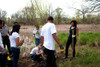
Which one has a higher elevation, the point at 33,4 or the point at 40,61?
the point at 33,4

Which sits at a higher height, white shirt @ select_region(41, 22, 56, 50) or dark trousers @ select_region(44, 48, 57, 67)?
white shirt @ select_region(41, 22, 56, 50)

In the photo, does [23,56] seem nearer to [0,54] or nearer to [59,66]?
[59,66]

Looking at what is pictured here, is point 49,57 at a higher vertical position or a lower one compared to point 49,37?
lower

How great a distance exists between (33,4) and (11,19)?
22340mm

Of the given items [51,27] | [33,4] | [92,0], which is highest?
[92,0]

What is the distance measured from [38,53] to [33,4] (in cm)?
219

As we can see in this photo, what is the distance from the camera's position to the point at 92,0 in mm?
8484

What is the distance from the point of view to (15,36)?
2.99m

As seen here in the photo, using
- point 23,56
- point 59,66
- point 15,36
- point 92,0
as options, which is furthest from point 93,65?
point 92,0

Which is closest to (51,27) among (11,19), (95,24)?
(95,24)

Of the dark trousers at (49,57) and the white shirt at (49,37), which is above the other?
the white shirt at (49,37)

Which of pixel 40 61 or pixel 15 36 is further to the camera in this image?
pixel 40 61

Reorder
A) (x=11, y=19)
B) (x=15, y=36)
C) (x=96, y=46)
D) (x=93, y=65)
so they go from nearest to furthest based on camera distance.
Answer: (x=15, y=36) → (x=93, y=65) → (x=96, y=46) → (x=11, y=19)

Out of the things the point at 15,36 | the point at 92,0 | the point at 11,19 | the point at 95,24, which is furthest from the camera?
the point at 11,19
